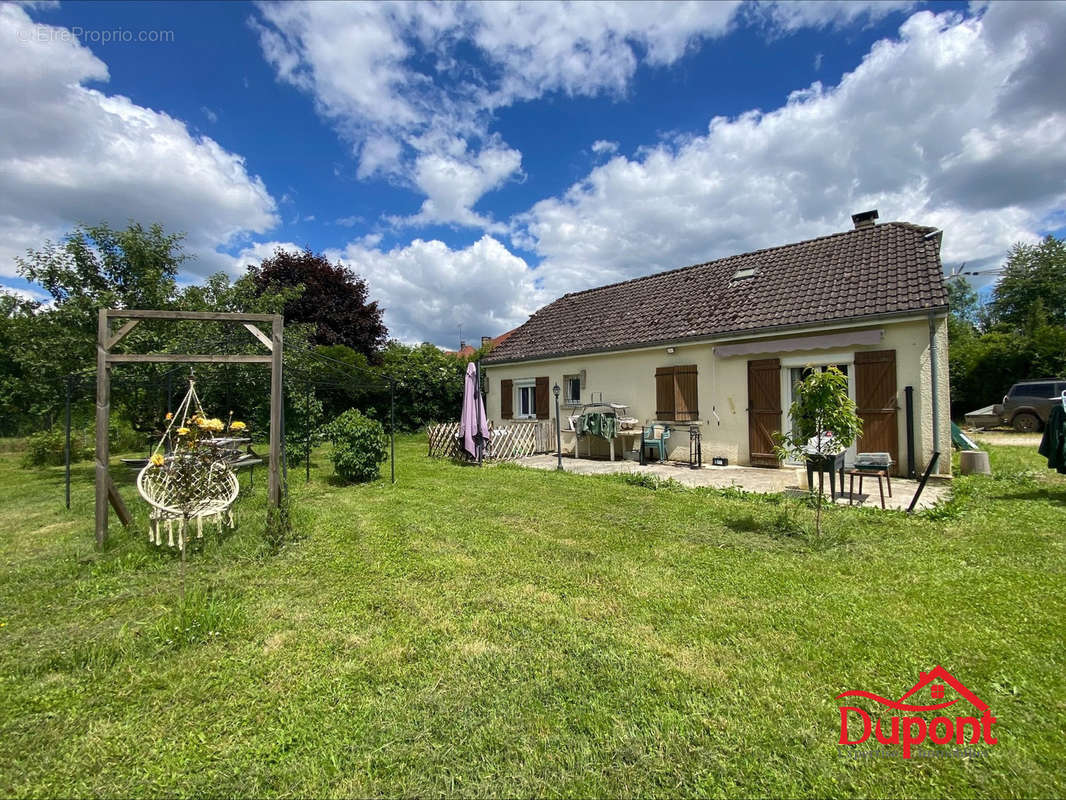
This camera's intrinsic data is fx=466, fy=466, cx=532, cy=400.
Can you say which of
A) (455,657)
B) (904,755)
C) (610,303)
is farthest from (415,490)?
(610,303)

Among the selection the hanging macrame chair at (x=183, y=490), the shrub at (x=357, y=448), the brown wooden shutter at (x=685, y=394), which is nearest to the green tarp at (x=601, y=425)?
the brown wooden shutter at (x=685, y=394)

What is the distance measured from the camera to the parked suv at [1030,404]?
14922 mm

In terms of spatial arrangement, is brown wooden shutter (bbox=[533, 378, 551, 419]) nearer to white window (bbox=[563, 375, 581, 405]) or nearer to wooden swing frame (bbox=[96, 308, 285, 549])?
white window (bbox=[563, 375, 581, 405])

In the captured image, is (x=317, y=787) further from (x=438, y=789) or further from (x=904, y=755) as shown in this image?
(x=904, y=755)


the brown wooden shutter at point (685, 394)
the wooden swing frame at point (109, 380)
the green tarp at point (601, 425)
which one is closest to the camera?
the wooden swing frame at point (109, 380)

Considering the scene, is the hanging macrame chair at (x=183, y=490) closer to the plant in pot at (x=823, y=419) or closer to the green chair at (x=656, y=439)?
the plant in pot at (x=823, y=419)

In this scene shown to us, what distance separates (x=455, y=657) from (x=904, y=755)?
2.25 m

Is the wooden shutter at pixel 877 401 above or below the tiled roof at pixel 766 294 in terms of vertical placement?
below

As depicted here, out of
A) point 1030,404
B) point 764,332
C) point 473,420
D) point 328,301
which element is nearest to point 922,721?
point 764,332

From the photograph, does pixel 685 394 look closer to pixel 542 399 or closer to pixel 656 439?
pixel 656 439

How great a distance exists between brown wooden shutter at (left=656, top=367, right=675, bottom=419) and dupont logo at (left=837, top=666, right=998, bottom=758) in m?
9.20

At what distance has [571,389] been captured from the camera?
47.3ft

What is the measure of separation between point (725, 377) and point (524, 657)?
922 centimetres

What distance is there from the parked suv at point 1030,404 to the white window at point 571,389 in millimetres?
14868
